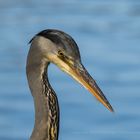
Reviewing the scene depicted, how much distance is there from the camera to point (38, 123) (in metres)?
9.81

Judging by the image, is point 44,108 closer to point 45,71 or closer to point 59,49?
point 45,71

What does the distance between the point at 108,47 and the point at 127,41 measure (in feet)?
1.49

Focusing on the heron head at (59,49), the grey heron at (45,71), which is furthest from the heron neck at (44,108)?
the heron head at (59,49)

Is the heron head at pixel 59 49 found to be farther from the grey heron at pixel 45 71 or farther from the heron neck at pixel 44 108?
the heron neck at pixel 44 108

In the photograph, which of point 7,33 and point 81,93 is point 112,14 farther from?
point 81,93

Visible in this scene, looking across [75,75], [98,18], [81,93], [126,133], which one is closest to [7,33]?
[98,18]

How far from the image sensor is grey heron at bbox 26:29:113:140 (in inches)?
382

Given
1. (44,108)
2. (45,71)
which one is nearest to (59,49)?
(45,71)

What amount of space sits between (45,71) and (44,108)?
288mm

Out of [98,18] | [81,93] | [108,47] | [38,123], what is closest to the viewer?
[38,123]

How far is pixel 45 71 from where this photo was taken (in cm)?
978

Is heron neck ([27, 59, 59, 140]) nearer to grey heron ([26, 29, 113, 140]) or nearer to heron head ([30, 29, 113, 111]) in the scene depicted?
grey heron ([26, 29, 113, 140])

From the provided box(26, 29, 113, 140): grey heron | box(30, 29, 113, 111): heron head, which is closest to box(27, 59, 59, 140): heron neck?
box(26, 29, 113, 140): grey heron

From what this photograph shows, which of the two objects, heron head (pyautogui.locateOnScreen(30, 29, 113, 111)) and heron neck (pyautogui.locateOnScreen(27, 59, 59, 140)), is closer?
heron head (pyautogui.locateOnScreen(30, 29, 113, 111))
